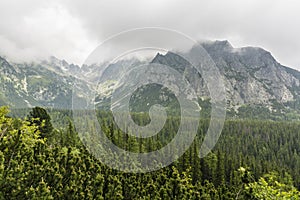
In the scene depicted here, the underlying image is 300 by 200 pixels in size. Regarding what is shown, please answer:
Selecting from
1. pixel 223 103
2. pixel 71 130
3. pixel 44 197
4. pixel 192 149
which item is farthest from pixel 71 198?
pixel 192 149

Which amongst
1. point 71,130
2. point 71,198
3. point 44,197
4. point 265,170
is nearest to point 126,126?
point 71,198

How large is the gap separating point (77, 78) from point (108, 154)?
10.4 metres

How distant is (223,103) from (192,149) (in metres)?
52.1

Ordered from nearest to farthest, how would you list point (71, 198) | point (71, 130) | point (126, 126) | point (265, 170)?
point (71, 198)
point (126, 126)
point (71, 130)
point (265, 170)

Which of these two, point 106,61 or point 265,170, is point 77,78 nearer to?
point 106,61

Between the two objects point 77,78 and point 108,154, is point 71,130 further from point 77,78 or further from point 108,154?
point 77,78

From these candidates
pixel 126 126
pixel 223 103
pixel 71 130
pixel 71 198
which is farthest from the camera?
pixel 71 130

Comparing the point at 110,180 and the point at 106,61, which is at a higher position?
the point at 106,61

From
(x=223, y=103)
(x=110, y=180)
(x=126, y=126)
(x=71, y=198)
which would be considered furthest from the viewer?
(x=126, y=126)

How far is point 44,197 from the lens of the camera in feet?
32.8

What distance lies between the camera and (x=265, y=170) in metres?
73.2

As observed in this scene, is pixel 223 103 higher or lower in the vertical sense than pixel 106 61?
lower

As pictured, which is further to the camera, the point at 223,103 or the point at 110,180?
the point at 110,180

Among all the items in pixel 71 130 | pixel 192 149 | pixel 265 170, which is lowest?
pixel 265 170
